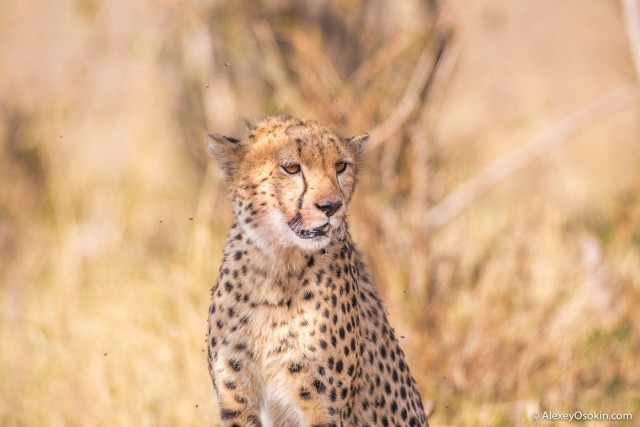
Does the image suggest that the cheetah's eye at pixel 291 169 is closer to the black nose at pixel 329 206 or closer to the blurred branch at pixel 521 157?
the black nose at pixel 329 206

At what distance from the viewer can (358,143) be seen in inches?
137

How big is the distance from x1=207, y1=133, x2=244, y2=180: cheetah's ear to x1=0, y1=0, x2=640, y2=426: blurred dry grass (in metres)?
1.34

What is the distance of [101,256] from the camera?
7277 mm

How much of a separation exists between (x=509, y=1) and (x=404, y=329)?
16728 mm

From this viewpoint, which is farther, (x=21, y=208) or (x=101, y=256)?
(x=21, y=208)

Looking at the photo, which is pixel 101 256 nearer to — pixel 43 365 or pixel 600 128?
pixel 43 365

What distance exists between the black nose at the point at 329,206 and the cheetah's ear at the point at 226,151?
1.30 ft

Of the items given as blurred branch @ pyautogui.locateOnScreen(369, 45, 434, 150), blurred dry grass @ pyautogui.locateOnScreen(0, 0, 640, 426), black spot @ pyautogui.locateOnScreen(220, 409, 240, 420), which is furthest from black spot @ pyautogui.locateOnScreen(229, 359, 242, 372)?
blurred branch @ pyautogui.locateOnScreen(369, 45, 434, 150)

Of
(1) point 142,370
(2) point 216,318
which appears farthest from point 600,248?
(2) point 216,318

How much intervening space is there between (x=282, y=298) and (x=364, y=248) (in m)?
2.17

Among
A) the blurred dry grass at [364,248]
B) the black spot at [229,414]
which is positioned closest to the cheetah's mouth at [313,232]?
the black spot at [229,414]

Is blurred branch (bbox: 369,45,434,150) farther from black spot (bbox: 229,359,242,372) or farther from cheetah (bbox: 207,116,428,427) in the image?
black spot (bbox: 229,359,242,372)

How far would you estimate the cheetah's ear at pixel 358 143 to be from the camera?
11.3 feet

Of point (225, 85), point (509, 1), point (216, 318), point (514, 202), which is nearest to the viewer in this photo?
point (216, 318)
